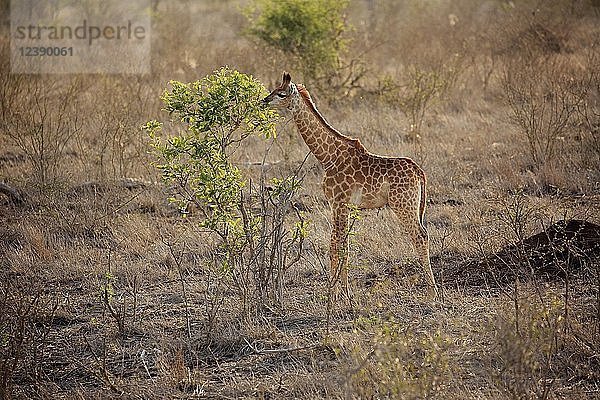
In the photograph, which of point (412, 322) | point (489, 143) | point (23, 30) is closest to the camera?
point (412, 322)

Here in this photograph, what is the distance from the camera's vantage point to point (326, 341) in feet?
16.7

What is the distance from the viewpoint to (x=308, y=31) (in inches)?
487

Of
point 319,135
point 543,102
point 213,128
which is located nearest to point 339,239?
point 319,135

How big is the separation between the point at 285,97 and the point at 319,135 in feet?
1.25

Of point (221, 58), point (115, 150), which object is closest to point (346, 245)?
point (115, 150)

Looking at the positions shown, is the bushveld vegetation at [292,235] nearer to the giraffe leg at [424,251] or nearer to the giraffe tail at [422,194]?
the giraffe leg at [424,251]

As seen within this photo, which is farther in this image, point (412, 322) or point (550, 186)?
point (550, 186)

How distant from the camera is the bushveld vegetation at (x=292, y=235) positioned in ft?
15.6

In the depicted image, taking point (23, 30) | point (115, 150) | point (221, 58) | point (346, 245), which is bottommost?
point (346, 245)

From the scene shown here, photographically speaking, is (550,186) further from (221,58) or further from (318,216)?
(221,58)

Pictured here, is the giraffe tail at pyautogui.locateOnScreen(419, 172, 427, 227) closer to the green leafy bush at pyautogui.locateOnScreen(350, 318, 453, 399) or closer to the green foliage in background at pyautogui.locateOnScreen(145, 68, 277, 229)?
the green foliage in background at pyautogui.locateOnScreen(145, 68, 277, 229)

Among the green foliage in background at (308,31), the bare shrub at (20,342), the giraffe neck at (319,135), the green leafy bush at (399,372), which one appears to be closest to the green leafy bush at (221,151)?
the giraffe neck at (319,135)

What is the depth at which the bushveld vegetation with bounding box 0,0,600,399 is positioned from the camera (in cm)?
474

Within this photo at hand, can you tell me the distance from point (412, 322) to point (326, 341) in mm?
697
